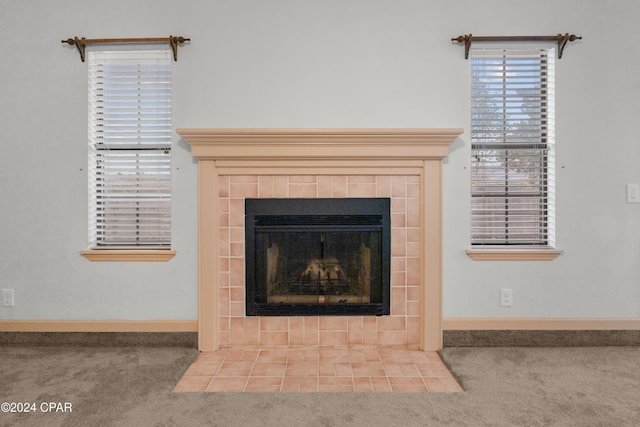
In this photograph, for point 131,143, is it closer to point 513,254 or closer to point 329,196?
point 329,196

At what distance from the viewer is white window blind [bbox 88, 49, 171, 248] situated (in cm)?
269

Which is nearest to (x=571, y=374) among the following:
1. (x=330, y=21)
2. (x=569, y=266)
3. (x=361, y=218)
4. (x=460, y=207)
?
(x=569, y=266)

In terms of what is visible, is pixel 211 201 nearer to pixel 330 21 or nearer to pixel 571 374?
pixel 330 21

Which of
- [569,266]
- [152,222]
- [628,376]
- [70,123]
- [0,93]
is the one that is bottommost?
[628,376]

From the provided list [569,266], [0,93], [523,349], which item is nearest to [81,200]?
[0,93]

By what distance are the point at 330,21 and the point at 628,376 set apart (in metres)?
2.70

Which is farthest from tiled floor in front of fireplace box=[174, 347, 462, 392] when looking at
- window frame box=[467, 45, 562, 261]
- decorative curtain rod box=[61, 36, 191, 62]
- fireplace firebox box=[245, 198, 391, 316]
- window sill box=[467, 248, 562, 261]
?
decorative curtain rod box=[61, 36, 191, 62]

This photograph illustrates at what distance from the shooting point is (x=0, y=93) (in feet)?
8.79

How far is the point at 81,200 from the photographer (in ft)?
8.84

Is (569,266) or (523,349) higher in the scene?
(569,266)

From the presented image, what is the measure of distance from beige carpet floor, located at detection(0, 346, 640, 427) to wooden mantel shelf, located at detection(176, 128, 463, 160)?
1280 mm

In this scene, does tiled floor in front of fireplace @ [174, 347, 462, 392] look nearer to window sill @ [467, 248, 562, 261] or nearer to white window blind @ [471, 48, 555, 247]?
window sill @ [467, 248, 562, 261]

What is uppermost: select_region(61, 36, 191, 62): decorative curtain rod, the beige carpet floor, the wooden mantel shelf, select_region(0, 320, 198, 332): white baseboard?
select_region(61, 36, 191, 62): decorative curtain rod

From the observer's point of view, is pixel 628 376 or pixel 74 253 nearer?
pixel 628 376
